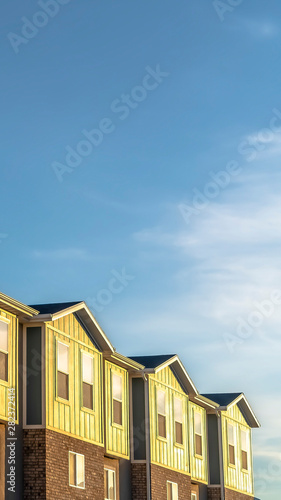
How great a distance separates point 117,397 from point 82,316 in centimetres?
440

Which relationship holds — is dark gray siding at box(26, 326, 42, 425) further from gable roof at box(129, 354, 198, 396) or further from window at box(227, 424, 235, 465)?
window at box(227, 424, 235, 465)

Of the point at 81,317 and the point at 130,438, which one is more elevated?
the point at 81,317

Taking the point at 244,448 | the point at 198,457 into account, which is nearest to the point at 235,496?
the point at 244,448

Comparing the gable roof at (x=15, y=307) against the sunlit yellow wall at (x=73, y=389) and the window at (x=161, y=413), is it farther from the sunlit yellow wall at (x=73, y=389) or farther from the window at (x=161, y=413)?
the window at (x=161, y=413)

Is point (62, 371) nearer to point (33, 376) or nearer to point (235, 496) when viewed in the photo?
point (33, 376)

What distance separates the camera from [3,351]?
84.4 ft

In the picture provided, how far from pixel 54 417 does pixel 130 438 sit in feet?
24.6

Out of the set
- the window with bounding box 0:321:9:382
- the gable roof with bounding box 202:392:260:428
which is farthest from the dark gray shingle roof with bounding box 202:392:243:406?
the window with bounding box 0:321:9:382

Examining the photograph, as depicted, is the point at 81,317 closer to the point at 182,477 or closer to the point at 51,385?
the point at 51,385

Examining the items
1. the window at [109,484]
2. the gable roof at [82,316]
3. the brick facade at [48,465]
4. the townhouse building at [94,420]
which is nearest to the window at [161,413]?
the townhouse building at [94,420]

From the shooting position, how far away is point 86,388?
29.8 m

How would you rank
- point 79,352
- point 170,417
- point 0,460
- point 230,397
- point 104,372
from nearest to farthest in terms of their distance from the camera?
point 0,460 → point 79,352 → point 104,372 → point 170,417 → point 230,397

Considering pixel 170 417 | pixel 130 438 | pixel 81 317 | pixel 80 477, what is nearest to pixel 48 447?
pixel 80 477

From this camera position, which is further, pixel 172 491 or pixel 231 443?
pixel 231 443
